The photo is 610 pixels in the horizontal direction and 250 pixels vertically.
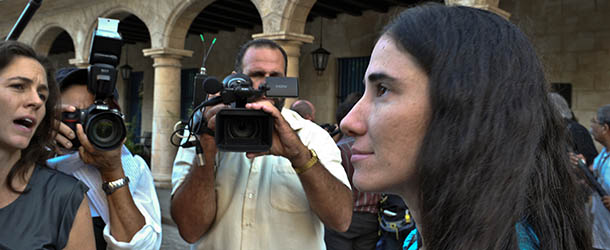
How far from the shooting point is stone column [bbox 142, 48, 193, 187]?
30.1 ft

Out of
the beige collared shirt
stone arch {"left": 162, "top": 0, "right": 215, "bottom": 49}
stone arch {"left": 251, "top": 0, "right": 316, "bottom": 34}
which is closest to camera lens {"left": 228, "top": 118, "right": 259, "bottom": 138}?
the beige collared shirt

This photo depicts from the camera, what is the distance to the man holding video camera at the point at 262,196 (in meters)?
1.73

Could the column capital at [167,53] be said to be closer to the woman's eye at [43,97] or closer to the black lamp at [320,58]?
the black lamp at [320,58]

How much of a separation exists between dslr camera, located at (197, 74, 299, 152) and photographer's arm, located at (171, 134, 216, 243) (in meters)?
0.18

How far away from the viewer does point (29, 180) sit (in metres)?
1.66

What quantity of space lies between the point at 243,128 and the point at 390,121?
0.95m

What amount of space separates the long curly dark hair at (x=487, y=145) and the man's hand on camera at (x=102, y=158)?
1367mm

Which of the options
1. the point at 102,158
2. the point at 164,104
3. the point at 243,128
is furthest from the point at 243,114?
the point at 164,104

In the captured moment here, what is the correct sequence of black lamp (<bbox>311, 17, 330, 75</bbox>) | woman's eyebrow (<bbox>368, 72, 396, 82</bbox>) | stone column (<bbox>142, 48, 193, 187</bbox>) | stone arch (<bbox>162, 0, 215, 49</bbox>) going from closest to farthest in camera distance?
woman's eyebrow (<bbox>368, 72, 396, 82</bbox>)
stone arch (<bbox>162, 0, 215, 49</bbox>)
stone column (<bbox>142, 48, 193, 187</bbox>)
black lamp (<bbox>311, 17, 330, 75</bbox>)

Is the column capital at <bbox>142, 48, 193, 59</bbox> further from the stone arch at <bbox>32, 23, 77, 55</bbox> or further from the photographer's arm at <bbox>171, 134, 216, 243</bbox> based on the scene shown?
the photographer's arm at <bbox>171, 134, 216, 243</bbox>

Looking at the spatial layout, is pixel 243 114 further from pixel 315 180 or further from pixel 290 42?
pixel 290 42

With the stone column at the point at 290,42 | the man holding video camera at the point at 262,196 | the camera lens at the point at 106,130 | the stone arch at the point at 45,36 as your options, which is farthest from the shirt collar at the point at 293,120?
the stone arch at the point at 45,36

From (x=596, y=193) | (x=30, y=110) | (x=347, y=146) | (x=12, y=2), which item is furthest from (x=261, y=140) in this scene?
(x=12, y=2)

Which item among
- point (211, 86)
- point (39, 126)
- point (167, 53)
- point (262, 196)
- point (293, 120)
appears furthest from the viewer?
point (167, 53)
